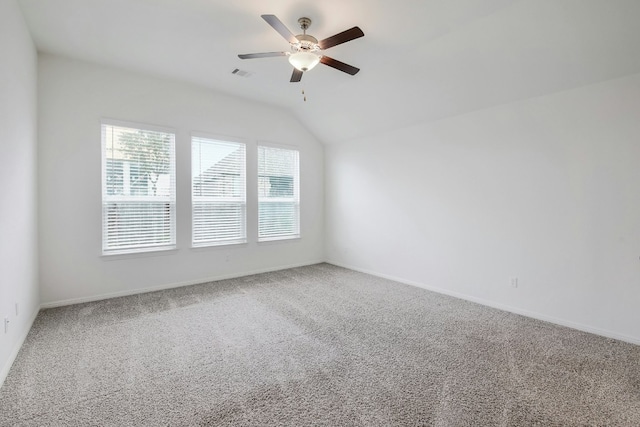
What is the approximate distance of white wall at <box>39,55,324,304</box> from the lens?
368 centimetres

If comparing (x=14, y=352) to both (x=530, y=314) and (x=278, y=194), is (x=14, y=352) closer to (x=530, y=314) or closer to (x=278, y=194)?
(x=278, y=194)

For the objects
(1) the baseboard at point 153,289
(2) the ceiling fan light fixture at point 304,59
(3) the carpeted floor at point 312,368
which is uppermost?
(2) the ceiling fan light fixture at point 304,59

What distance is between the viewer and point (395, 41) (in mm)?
3195

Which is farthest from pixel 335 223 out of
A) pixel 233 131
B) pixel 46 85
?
pixel 46 85

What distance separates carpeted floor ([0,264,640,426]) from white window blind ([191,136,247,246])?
145 cm

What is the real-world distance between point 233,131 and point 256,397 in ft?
13.7

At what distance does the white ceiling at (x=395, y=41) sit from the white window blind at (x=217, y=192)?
1.10m

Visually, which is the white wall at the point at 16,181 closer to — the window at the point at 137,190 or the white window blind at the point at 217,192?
the window at the point at 137,190

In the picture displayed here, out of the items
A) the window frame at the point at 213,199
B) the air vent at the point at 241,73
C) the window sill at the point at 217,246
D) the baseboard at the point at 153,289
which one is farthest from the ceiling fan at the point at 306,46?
the baseboard at the point at 153,289

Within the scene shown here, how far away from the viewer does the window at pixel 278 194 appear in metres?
5.53

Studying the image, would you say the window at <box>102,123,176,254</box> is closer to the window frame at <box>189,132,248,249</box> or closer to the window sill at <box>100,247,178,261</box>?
the window sill at <box>100,247,178,261</box>

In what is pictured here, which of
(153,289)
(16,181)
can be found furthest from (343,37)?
(153,289)

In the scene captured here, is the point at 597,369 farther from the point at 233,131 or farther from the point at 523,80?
the point at 233,131

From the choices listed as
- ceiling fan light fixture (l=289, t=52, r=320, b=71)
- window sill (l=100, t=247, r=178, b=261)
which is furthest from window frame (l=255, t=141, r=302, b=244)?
ceiling fan light fixture (l=289, t=52, r=320, b=71)
